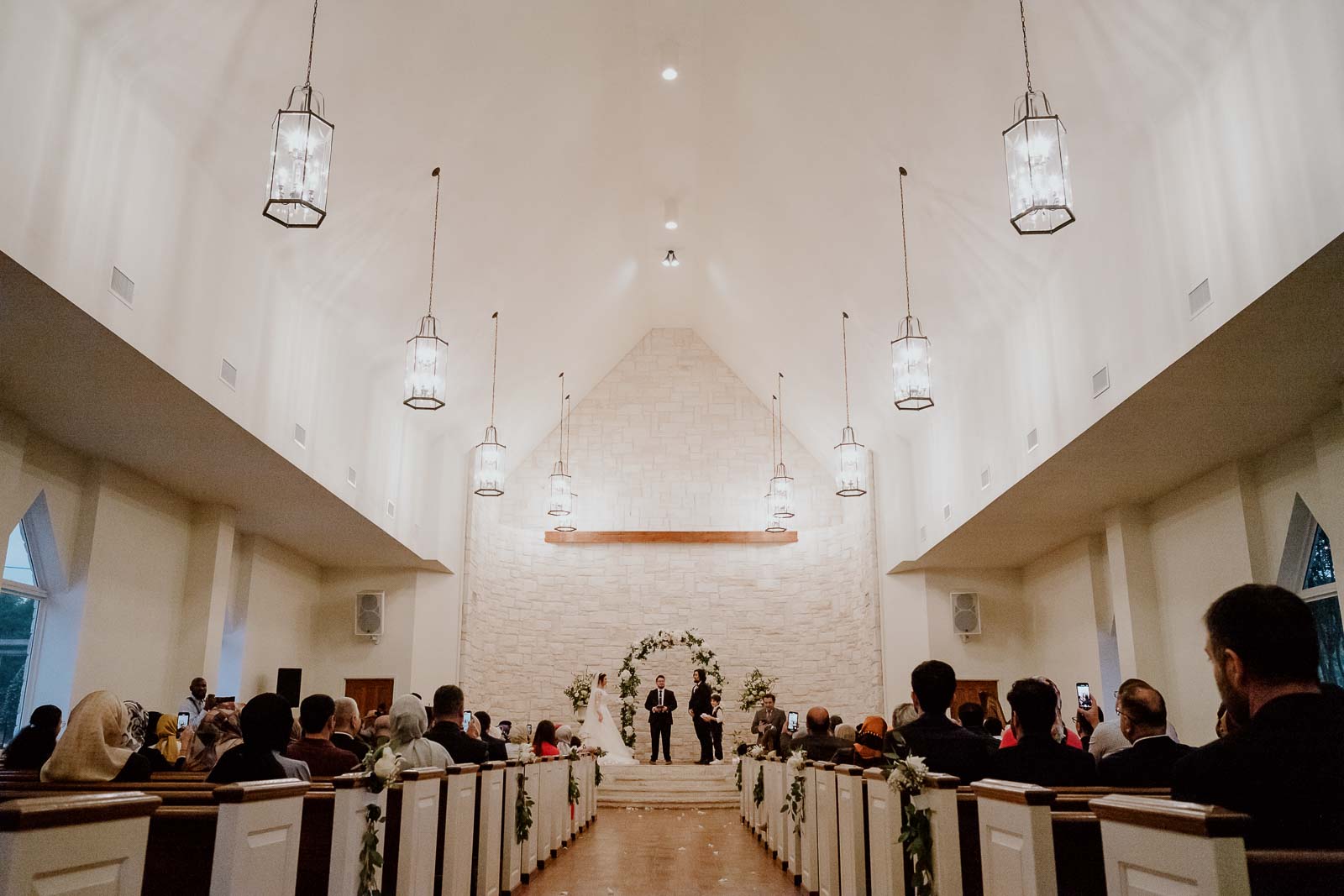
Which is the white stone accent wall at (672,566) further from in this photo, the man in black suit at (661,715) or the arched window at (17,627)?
the arched window at (17,627)

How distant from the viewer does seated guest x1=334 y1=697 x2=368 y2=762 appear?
5.45 meters

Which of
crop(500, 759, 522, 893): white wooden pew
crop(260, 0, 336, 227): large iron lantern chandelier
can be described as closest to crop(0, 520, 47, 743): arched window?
crop(500, 759, 522, 893): white wooden pew

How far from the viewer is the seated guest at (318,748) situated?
4.45 metres

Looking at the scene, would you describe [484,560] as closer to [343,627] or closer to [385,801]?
[343,627]

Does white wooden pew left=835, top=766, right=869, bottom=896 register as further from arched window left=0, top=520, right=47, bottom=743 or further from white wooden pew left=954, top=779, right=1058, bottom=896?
arched window left=0, top=520, right=47, bottom=743

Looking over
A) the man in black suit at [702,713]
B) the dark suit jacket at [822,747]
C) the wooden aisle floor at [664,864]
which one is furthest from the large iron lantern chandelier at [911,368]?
the man in black suit at [702,713]

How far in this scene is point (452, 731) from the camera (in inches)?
221

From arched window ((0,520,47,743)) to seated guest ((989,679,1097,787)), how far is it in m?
7.36

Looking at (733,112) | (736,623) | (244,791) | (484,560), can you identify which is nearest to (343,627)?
(484,560)

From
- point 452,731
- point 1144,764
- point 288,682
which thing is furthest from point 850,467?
point 1144,764

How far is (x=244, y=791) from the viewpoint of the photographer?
2.74 meters

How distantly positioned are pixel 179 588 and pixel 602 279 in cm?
639

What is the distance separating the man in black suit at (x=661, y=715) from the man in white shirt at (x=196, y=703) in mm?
6691

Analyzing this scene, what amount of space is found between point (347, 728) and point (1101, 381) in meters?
5.50
